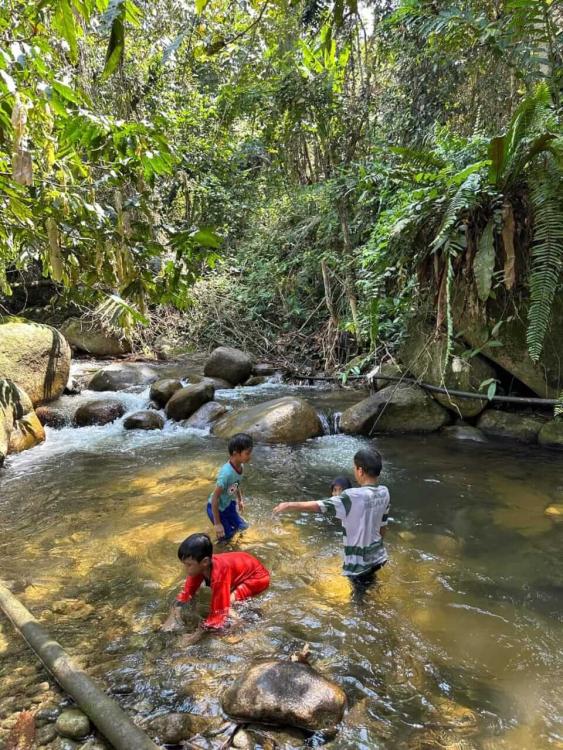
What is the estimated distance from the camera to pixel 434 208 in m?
5.84

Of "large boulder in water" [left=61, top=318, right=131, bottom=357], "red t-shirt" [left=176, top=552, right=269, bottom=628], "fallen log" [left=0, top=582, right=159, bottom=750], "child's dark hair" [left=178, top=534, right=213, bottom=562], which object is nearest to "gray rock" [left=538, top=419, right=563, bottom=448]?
"red t-shirt" [left=176, top=552, right=269, bottom=628]

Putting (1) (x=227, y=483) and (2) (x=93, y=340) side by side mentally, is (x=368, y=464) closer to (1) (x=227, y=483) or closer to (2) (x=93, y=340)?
(1) (x=227, y=483)

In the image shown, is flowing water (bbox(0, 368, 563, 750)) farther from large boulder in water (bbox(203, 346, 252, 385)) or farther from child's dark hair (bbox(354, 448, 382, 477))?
large boulder in water (bbox(203, 346, 252, 385))

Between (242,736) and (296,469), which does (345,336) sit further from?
(242,736)

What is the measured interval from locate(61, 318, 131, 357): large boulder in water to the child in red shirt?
34.8ft

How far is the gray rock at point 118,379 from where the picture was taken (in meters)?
10.3

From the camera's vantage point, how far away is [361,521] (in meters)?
3.20

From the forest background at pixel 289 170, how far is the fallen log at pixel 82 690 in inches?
71.2

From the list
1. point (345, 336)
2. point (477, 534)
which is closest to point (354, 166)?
point (345, 336)

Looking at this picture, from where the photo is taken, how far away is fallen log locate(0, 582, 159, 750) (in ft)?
6.51

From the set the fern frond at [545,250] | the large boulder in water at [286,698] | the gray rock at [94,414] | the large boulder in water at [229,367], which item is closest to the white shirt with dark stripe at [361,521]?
the large boulder in water at [286,698]

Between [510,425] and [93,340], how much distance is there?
34.0ft

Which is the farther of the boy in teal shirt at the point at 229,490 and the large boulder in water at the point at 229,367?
the large boulder in water at the point at 229,367

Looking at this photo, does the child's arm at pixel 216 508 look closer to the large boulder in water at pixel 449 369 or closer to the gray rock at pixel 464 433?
the large boulder in water at pixel 449 369
